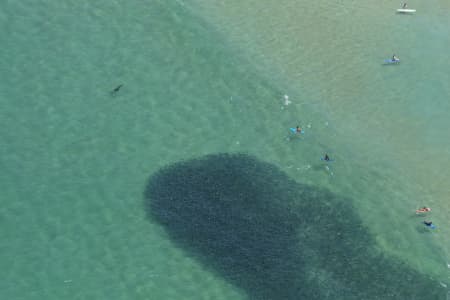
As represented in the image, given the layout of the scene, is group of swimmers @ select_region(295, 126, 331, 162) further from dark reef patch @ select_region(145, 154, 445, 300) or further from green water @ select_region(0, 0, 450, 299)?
dark reef patch @ select_region(145, 154, 445, 300)

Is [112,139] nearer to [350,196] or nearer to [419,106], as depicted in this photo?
[350,196]

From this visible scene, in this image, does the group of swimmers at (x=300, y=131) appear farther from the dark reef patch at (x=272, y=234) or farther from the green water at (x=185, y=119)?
the dark reef patch at (x=272, y=234)

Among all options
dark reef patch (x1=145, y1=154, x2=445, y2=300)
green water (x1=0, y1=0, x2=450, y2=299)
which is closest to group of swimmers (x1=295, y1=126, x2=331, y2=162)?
green water (x1=0, y1=0, x2=450, y2=299)

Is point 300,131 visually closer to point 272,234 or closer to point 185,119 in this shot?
point 185,119

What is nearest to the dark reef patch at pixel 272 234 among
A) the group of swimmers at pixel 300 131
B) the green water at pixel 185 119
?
the green water at pixel 185 119

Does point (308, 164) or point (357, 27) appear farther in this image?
point (357, 27)

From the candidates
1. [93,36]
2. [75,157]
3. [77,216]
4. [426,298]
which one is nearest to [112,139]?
[75,157]
